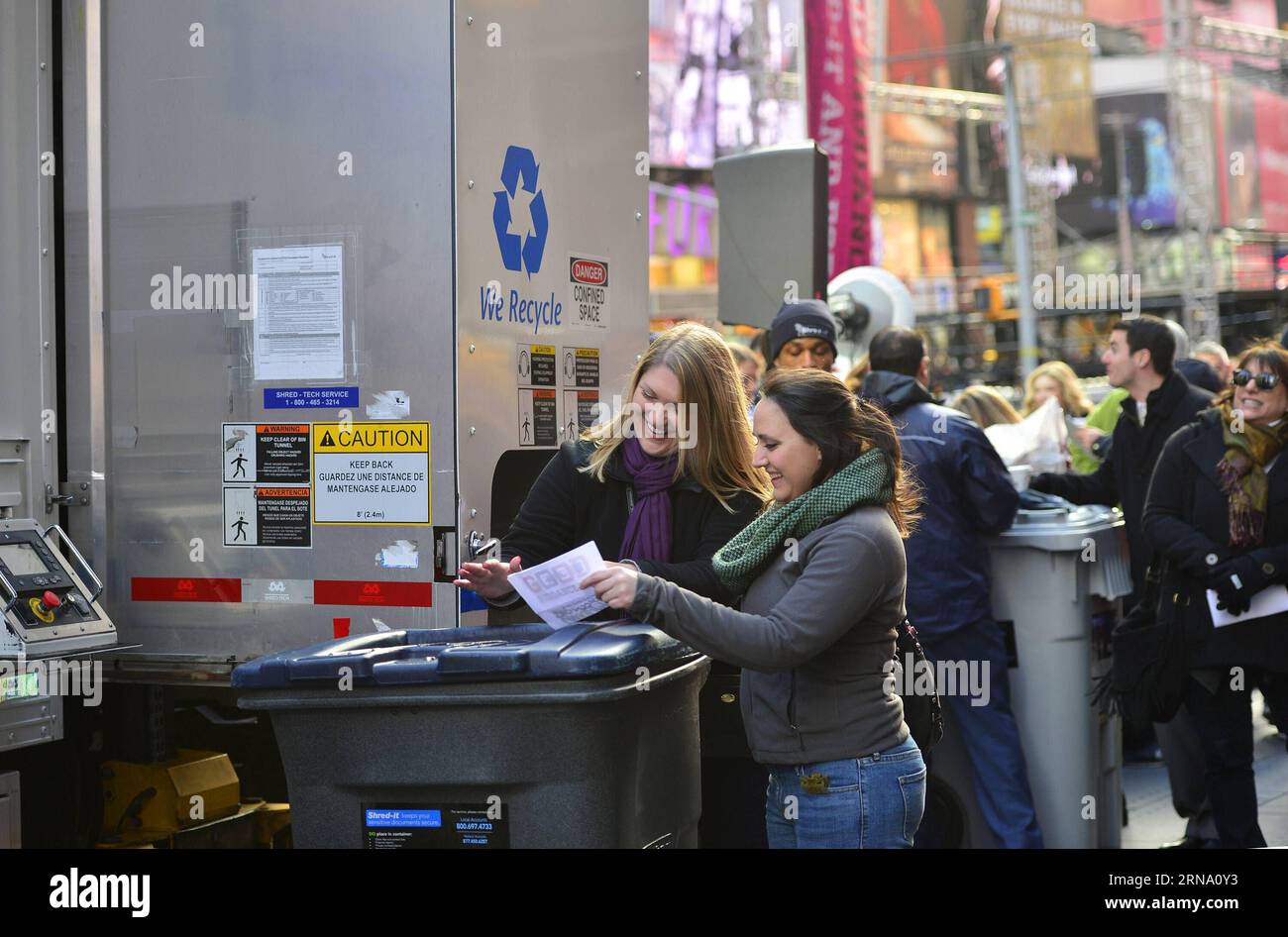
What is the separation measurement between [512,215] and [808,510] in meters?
1.55

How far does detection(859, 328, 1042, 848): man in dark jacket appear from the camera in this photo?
5801 mm

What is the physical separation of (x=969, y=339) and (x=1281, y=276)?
8738 millimetres

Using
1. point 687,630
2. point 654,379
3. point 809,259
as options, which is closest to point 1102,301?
point 809,259

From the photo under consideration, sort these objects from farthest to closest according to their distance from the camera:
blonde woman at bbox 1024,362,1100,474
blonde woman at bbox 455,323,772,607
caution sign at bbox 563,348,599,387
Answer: blonde woman at bbox 1024,362,1100,474
caution sign at bbox 563,348,599,387
blonde woman at bbox 455,323,772,607

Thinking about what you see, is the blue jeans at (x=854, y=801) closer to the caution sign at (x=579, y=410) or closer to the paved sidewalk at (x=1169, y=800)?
the caution sign at (x=579, y=410)

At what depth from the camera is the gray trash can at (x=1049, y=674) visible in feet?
19.8

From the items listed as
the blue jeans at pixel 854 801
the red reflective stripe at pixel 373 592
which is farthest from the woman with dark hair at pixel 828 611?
the red reflective stripe at pixel 373 592

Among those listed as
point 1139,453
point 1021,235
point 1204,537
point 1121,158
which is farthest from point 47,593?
point 1121,158

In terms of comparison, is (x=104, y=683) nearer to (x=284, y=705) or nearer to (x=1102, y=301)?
(x=284, y=705)

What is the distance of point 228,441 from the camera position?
14.9 feet

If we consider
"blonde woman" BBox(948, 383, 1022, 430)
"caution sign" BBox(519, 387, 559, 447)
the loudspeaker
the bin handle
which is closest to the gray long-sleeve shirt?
"caution sign" BBox(519, 387, 559, 447)

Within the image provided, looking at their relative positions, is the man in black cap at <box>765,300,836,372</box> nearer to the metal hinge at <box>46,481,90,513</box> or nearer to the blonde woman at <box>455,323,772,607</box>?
the blonde woman at <box>455,323,772,607</box>

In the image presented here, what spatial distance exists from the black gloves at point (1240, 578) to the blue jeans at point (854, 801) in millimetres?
2708

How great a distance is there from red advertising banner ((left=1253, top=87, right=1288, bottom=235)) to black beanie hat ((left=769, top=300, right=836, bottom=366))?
1689 inches
